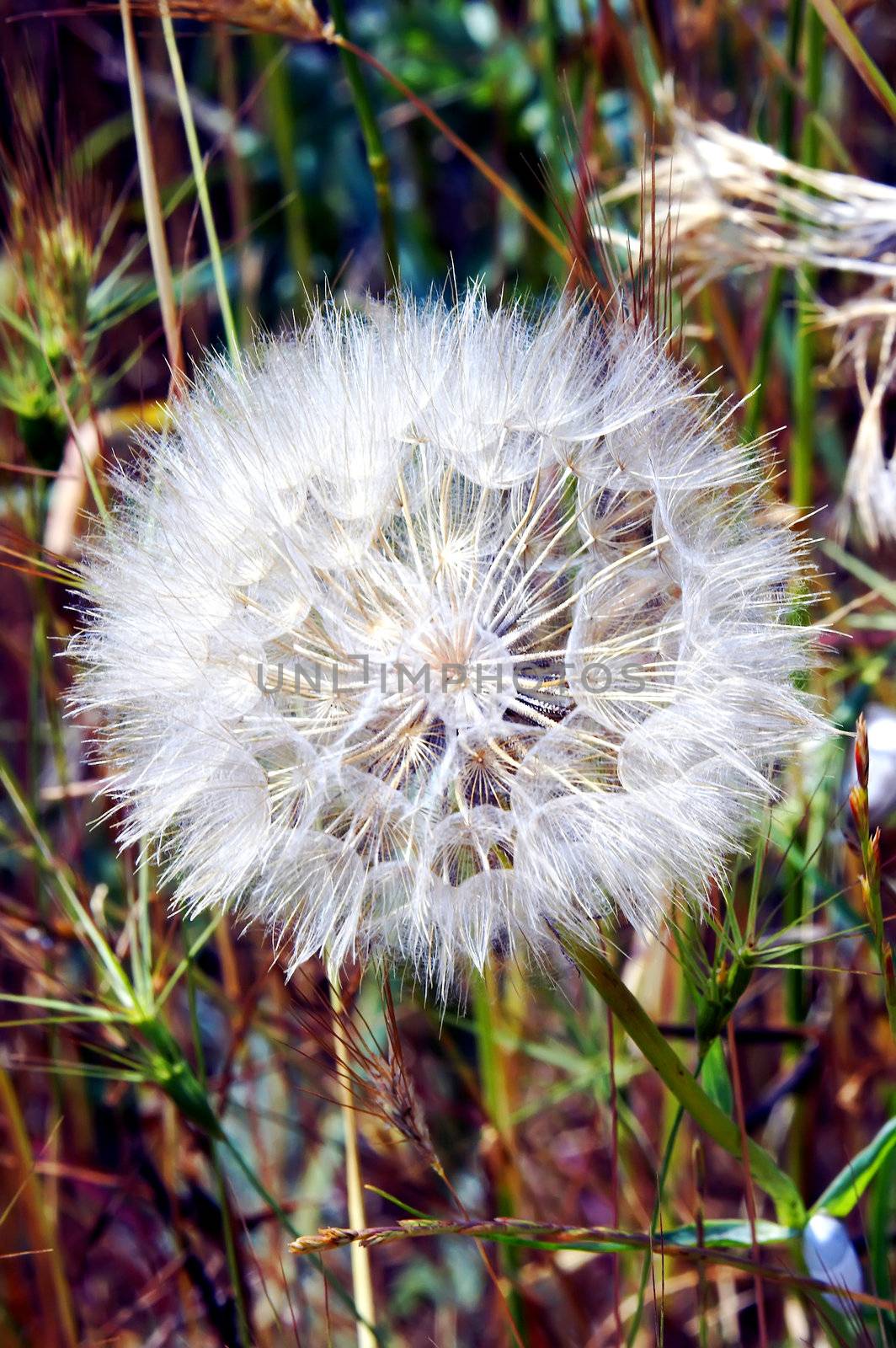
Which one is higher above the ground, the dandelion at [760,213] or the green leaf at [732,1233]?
the dandelion at [760,213]

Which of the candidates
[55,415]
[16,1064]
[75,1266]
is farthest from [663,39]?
[75,1266]

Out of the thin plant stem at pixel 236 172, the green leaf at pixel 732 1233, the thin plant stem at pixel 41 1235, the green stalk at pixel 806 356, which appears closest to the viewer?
the green leaf at pixel 732 1233

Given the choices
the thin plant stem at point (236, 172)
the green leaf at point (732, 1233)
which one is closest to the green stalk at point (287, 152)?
the thin plant stem at point (236, 172)

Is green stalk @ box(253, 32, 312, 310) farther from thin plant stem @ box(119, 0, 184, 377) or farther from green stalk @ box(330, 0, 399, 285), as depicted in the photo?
thin plant stem @ box(119, 0, 184, 377)

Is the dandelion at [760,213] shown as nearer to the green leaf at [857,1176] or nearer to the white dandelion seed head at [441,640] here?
the white dandelion seed head at [441,640]

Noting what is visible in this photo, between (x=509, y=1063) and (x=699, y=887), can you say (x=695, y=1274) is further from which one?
(x=699, y=887)

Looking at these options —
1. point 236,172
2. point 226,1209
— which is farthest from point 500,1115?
point 236,172
